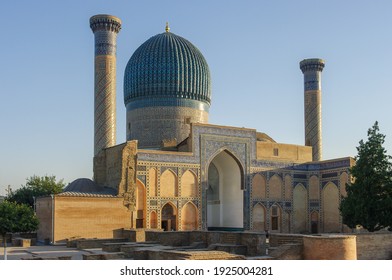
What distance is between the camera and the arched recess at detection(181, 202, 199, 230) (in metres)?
24.9

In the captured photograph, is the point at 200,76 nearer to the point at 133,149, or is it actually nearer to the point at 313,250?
the point at 133,149

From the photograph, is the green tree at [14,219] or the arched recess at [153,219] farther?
the arched recess at [153,219]

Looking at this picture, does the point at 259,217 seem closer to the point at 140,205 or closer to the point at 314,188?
the point at 314,188

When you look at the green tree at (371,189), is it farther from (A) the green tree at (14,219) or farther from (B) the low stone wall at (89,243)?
(A) the green tree at (14,219)

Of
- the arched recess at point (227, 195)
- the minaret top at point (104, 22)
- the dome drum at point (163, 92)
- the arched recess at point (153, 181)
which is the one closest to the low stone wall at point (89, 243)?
the arched recess at point (153, 181)

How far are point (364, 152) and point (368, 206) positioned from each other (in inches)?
74.3

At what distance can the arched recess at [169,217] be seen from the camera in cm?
2452

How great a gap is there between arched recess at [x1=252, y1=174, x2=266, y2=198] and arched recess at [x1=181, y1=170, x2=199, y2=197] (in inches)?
134

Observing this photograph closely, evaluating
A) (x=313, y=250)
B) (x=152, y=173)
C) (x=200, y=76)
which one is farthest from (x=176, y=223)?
(x=313, y=250)

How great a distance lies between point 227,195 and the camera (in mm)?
28031

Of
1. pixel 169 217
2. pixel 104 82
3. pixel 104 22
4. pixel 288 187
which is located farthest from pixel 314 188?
pixel 104 22

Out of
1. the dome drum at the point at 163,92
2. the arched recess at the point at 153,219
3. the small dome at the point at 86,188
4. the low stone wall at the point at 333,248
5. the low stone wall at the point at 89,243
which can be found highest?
the dome drum at the point at 163,92

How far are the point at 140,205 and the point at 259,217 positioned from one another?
22.6 feet

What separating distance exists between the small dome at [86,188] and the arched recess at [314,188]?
36.8 feet
